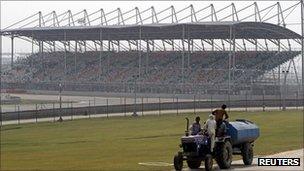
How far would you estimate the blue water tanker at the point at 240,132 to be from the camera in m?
22.4

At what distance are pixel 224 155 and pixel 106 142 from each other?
52.6ft

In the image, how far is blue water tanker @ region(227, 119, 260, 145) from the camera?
22406 mm

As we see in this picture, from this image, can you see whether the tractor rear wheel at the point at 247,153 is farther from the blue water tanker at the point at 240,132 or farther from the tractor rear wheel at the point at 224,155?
the tractor rear wheel at the point at 224,155

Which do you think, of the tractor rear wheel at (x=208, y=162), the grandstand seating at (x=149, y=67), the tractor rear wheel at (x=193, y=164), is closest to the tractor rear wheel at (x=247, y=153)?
the tractor rear wheel at (x=193, y=164)

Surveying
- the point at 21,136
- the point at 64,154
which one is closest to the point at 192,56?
the point at 21,136

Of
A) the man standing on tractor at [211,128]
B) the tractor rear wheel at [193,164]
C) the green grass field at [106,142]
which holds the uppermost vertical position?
the man standing on tractor at [211,128]

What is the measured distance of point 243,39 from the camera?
114000 mm

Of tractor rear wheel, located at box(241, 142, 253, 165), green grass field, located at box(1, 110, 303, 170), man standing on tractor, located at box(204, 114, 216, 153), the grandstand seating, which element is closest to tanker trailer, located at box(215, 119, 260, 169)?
tractor rear wheel, located at box(241, 142, 253, 165)

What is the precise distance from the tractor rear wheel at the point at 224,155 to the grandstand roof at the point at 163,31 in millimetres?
74249

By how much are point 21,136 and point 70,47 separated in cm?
9066

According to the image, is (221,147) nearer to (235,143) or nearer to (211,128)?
(211,128)

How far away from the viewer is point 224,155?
2148 centimetres

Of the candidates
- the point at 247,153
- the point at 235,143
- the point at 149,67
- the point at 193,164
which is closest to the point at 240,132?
the point at 235,143

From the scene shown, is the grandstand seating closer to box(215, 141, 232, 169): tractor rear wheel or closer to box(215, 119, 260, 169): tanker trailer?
box(215, 119, 260, 169): tanker trailer
